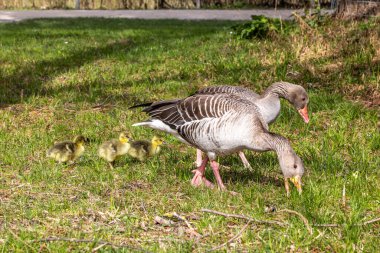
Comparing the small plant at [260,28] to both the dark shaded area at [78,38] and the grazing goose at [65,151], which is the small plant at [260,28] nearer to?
the dark shaded area at [78,38]

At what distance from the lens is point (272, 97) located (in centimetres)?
655

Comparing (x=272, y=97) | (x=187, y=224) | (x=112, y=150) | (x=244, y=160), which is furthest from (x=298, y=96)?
(x=187, y=224)

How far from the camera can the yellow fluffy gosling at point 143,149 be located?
6.88m

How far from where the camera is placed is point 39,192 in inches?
237

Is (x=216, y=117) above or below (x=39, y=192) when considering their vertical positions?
above

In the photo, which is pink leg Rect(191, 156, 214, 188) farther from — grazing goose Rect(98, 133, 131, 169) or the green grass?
grazing goose Rect(98, 133, 131, 169)

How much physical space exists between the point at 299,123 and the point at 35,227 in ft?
14.8

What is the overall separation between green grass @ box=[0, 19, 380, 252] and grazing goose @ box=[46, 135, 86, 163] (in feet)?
0.41

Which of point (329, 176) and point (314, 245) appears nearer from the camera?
point (314, 245)

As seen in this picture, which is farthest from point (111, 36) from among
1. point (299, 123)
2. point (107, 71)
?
point (299, 123)

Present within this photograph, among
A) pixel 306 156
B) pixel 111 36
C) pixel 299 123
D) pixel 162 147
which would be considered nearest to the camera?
pixel 306 156

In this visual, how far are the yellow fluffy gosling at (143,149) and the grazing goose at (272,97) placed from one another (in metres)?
0.47

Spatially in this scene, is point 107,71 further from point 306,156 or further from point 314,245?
point 314,245

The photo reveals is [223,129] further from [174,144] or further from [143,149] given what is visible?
[174,144]
